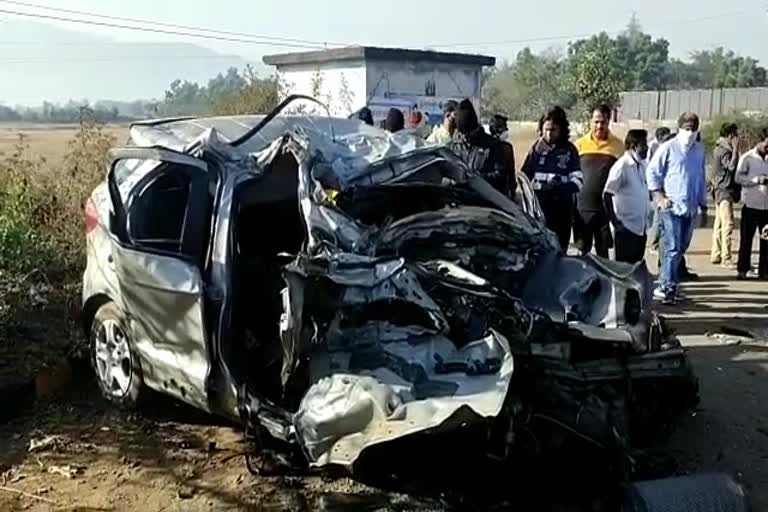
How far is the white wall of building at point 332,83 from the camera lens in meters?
19.7

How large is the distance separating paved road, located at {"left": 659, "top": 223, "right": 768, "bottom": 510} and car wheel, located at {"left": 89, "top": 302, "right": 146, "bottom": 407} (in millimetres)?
3212

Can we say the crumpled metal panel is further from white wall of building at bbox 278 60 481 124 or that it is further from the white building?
the white building

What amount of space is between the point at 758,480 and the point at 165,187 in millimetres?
3760

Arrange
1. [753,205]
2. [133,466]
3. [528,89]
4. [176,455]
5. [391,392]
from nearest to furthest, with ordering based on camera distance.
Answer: [391,392], [133,466], [176,455], [753,205], [528,89]

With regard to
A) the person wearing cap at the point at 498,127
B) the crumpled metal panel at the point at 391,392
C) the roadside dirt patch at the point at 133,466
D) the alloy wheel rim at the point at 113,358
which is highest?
the person wearing cap at the point at 498,127

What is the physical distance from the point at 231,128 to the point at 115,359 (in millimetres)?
1620

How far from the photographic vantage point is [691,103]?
41562mm

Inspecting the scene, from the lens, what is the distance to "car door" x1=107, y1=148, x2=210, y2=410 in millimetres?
5336

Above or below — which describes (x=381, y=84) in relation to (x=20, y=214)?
above

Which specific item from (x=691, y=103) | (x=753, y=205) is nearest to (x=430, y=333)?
(x=753, y=205)

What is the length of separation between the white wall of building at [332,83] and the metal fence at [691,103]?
20.8m

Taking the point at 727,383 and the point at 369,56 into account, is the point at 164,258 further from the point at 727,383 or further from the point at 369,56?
the point at 369,56

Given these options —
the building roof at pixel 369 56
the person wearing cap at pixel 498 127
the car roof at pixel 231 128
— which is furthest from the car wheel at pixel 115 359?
the building roof at pixel 369 56

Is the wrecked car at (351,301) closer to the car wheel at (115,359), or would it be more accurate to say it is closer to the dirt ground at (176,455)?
the car wheel at (115,359)
